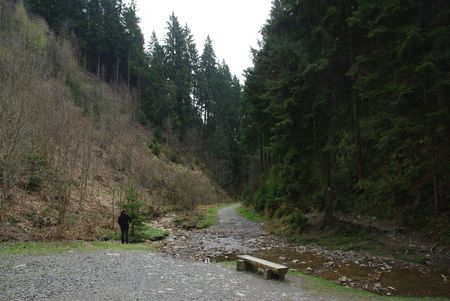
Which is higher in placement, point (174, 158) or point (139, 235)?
point (174, 158)

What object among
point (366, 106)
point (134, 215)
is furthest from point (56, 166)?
point (366, 106)

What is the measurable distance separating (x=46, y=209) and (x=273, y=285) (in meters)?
13.7

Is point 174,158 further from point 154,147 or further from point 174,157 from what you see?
point 154,147

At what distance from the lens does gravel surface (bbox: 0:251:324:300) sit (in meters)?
7.28

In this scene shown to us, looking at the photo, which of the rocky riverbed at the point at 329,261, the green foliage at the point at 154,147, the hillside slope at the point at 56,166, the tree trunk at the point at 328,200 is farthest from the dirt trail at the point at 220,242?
the green foliage at the point at 154,147

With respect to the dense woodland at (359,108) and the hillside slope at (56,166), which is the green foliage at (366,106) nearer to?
the dense woodland at (359,108)

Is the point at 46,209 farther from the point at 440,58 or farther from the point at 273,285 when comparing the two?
the point at 440,58

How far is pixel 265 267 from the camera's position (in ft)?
31.4

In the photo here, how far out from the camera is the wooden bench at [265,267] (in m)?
9.23

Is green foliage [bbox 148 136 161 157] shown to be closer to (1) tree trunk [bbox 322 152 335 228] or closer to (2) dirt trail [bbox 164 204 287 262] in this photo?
(2) dirt trail [bbox 164 204 287 262]

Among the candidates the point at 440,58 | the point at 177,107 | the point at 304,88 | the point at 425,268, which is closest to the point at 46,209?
the point at 304,88

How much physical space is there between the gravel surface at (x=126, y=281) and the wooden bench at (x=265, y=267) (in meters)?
0.25

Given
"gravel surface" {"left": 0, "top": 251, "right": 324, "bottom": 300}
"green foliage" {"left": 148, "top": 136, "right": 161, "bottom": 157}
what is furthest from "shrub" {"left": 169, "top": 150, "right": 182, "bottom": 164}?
"gravel surface" {"left": 0, "top": 251, "right": 324, "bottom": 300}

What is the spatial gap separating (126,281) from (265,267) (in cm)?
396
